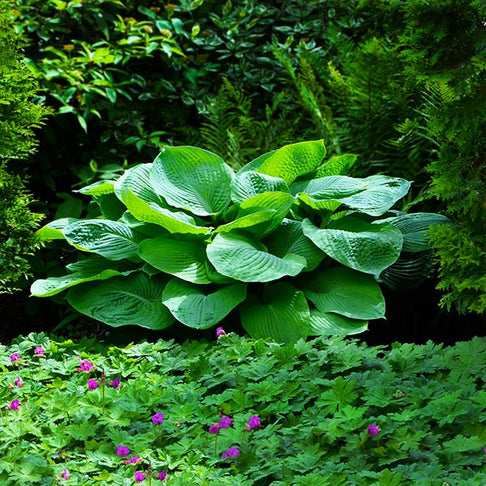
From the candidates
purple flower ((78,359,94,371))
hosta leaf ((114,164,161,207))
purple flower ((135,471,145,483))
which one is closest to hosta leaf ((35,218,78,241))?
hosta leaf ((114,164,161,207))

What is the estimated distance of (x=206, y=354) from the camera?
3.10m

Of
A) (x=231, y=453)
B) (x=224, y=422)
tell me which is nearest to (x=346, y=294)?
(x=224, y=422)

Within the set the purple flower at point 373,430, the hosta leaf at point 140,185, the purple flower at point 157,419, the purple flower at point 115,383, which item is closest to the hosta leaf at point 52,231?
the hosta leaf at point 140,185

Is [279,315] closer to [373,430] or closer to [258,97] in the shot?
[373,430]

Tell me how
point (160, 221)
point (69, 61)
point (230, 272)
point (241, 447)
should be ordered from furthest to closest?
1. point (69, 61)
2. point (160, 221)
3. point (230, 272)
4. point (241, 447)

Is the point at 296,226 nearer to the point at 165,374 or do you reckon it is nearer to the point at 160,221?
the point at 160,221

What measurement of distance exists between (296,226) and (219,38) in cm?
236

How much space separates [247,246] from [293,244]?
0.98 ft

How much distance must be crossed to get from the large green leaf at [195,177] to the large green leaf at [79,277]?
51 centimetres

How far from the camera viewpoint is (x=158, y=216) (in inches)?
139

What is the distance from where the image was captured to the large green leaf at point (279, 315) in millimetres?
3355

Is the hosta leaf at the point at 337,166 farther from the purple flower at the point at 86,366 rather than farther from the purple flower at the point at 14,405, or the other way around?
the purple flower at the point at 14,405

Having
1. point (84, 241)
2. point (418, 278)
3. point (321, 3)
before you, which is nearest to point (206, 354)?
point (84, 241)

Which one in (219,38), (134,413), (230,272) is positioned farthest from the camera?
(219,38)
